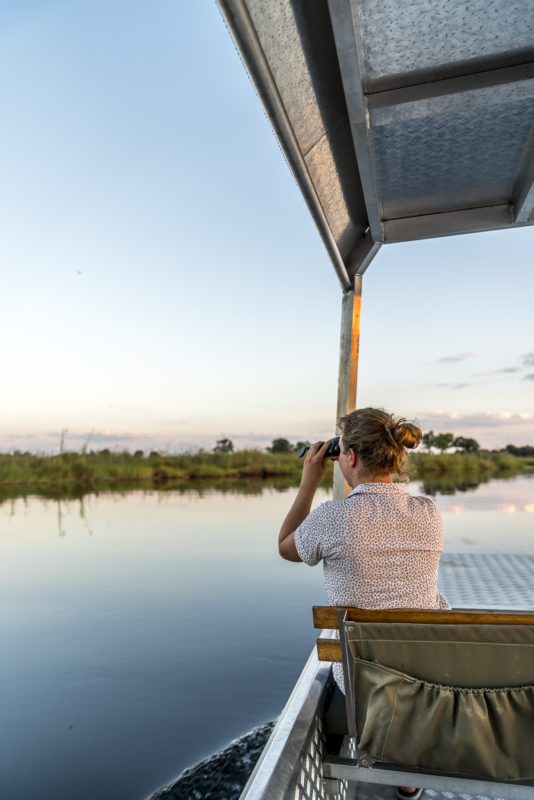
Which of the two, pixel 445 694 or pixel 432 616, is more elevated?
pixel 432 616

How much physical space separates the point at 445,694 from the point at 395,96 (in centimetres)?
147

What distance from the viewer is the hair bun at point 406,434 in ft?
4.70

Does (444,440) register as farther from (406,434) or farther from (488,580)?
(406,434)

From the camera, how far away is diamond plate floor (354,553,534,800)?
2.64 m

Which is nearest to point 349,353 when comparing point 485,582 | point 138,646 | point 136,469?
point 485,582

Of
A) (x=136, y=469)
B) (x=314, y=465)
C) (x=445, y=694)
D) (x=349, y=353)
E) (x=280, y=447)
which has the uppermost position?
(x=280, y=447)

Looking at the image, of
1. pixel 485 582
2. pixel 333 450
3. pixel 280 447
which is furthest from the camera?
pixel 280 447

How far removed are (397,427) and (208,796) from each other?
1661 mm

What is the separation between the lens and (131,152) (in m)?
9.80

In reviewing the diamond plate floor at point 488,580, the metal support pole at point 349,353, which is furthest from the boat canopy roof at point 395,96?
the diamond plate floor at point 488,580

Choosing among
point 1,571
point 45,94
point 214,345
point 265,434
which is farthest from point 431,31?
point 265,434

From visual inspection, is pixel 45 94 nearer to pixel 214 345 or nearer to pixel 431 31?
pixel 214 345

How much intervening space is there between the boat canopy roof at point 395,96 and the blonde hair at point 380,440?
2.39ft

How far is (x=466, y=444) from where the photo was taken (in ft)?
68.0
